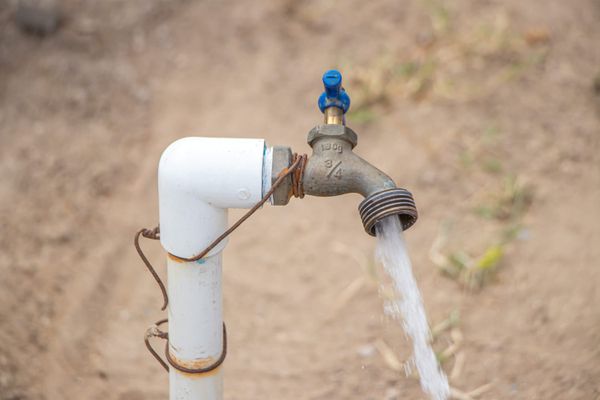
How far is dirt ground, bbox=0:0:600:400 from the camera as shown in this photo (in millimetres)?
2799

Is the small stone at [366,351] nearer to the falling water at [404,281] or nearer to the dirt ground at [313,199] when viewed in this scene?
the dirt ground at [313,199]

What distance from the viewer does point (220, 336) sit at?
1.70m

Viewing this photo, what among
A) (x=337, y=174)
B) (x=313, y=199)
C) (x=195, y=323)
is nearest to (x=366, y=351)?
(x=313, y=199)

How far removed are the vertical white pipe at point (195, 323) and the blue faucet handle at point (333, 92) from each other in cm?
48

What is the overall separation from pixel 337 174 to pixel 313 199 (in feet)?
7.56

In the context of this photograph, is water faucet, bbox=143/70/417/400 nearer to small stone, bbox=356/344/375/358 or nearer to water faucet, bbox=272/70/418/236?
water faucet, bbox=272/70/418/236

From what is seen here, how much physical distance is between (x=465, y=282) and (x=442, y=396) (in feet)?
3.30

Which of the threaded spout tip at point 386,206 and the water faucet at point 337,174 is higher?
the water faucet at point 337,174

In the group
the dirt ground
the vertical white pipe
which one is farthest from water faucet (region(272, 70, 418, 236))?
the dirt ground

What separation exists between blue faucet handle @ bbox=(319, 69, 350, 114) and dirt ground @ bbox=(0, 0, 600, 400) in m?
1.47

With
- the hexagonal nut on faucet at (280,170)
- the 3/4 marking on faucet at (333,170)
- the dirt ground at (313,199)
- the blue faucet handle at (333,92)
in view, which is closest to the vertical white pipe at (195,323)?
the hexagonal nut on faucet at (280,170)

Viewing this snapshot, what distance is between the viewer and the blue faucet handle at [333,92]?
1.54m

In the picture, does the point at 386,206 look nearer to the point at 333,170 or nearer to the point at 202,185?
the point at 333,170

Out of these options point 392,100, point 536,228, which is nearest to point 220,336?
A: point 536,228
